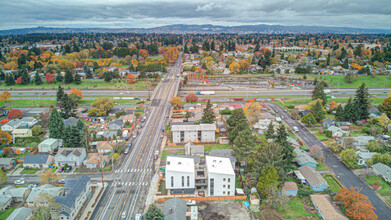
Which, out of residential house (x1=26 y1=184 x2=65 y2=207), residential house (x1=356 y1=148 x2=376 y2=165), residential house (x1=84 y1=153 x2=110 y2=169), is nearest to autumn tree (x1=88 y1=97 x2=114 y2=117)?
residential house (x1=84 y1=153 x2=110 y2=169)

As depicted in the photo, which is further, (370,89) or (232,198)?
(370,89)

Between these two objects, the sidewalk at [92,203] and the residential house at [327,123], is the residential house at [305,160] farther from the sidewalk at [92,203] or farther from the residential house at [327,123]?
the sidewalk at [92,203]

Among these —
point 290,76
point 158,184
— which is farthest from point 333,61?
point 158,184

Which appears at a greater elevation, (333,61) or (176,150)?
(333,61)

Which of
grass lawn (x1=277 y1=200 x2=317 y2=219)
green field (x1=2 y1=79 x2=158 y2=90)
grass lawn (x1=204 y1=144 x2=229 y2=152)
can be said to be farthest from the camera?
green field (x1=2 y1=79 x2=158 y2=90)

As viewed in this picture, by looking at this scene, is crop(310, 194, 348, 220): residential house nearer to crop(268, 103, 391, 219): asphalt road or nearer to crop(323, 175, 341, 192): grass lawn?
crop(323, 175, 341, 192): grass lawn

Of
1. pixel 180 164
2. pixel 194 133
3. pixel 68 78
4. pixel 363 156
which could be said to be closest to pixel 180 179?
pixel 180 164

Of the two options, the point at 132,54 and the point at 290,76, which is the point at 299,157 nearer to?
the point at 290,76
